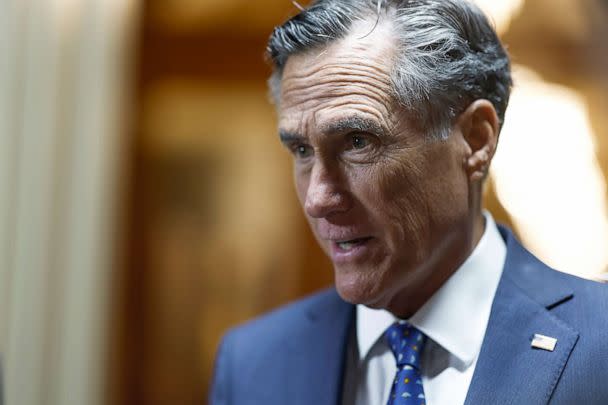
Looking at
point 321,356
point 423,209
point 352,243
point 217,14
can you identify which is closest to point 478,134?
point 423,209

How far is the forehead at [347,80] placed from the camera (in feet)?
4.36

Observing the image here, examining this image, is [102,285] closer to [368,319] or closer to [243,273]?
[243,273]

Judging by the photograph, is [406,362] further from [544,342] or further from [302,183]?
[302,183]

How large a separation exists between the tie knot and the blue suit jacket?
134 mm

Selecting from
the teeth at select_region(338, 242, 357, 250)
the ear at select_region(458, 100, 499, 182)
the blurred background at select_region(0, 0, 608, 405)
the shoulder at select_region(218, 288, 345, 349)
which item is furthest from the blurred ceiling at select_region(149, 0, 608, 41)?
the teeth at select_region(338, 242, 357, 250)

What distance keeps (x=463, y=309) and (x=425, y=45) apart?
21.1 inches

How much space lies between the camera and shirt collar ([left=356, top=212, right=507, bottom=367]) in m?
1.42

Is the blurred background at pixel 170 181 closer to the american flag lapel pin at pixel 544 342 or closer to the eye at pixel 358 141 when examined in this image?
the american flag lapel pin at pixel 544 342

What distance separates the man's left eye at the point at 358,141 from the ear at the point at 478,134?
8.3 inches

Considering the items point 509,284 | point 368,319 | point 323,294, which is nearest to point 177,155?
point 323,294

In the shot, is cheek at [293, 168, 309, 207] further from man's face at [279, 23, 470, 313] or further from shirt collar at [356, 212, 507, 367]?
shirt collar at [356, 212, 507, 367]

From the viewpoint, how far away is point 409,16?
1.38m

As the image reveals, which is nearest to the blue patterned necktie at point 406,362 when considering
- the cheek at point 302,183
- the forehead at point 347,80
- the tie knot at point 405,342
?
the tie knot at point 405,342

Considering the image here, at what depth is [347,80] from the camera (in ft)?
4.38
